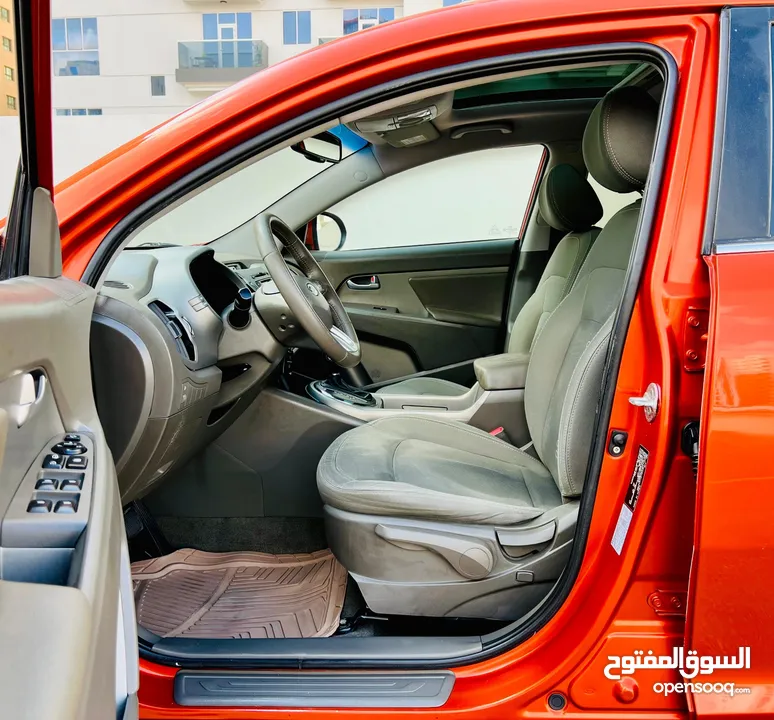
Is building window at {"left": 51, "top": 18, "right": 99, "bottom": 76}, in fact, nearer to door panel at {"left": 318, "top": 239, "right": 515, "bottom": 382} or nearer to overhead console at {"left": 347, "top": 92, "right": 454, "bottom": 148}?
overhead console at {"left": 347, "top": 92, "right": 454, "bottom": 148}

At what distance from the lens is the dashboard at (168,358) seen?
1.21 metres

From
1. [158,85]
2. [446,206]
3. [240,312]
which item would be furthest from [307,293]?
[158,85]

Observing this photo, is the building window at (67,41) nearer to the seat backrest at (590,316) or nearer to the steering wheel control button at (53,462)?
the steering wheel control button at (53,462)

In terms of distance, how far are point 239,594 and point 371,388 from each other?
1.01 metres

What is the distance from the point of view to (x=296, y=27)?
10.8 meters

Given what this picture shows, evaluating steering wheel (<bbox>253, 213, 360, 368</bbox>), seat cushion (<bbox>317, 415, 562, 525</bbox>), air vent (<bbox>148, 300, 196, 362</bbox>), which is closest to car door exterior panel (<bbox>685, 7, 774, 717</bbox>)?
seat cushion (<bbox>317, 415, 562, 525</bbox>)

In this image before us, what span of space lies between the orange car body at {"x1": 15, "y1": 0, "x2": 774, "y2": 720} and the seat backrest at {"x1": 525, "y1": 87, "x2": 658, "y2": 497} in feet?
0.76

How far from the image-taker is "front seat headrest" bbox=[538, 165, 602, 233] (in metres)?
2.20

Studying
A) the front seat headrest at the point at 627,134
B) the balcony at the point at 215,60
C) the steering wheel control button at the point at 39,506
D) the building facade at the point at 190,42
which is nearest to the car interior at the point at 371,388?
the front seat headrest at the point at 627,134

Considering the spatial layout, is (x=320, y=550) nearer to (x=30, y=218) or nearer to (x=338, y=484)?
(x=338, y=484)

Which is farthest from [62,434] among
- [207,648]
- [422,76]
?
[422,76]

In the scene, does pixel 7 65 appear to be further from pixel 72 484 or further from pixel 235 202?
pixel 235 202

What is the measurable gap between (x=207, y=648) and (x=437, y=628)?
1.69ft

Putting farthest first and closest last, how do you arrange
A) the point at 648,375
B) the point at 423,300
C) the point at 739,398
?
1. the point at 423,300
2. the point at 648,375
3. the point at 739,398
